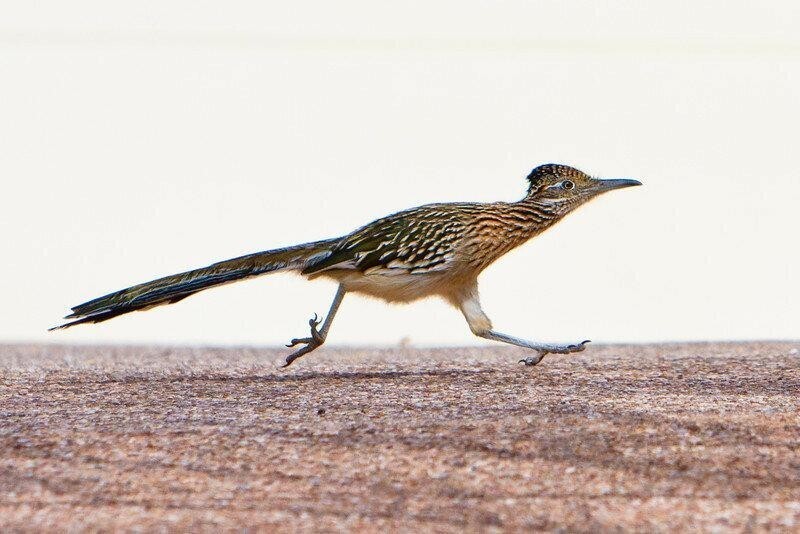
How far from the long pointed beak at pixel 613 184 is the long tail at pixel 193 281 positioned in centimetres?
193

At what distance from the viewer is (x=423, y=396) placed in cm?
769

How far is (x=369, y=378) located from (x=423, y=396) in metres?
0.87

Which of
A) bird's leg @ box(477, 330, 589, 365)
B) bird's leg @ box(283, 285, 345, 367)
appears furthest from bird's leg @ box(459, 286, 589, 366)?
bird's leg @ box(283, 285, 345, 367)

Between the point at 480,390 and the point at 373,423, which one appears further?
the point at 480,390

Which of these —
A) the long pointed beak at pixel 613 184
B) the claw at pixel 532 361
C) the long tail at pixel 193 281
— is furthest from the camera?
the long pointed beak at pixel 613 184

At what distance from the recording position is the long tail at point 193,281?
8.50 m

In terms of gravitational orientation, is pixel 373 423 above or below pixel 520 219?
below

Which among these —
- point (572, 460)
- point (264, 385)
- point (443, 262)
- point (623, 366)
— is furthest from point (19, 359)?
point (572, 460)

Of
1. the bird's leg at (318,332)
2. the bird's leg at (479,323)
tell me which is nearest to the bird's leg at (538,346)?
the bird's leg at (479,323)

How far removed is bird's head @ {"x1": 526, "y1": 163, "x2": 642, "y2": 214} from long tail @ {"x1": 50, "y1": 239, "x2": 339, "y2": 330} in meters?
1.56

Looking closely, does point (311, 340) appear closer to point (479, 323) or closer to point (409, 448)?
point (479, 323)

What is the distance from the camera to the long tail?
27.9 ft

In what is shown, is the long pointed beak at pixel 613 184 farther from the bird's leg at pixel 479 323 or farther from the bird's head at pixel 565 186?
the bird's leg at pixel 479 323

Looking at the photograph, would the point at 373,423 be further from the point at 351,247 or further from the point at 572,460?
the point at 351,247
